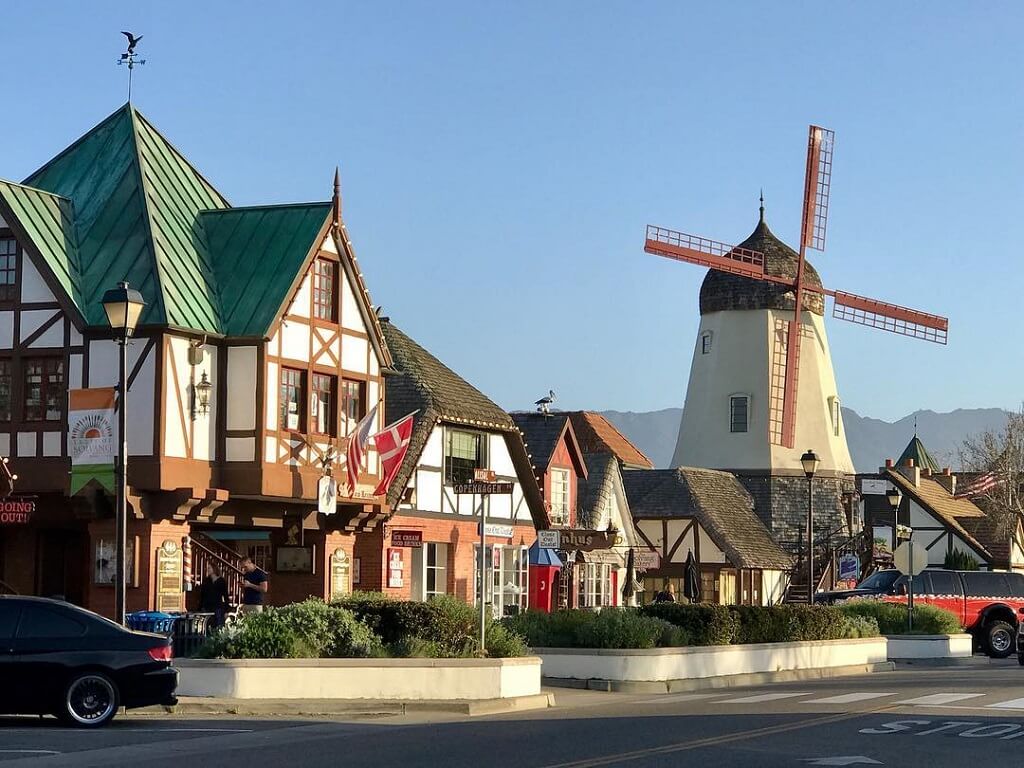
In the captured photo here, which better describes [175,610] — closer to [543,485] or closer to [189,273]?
[189,273]

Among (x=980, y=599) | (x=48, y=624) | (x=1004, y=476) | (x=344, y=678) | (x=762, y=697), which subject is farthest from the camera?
(x=1004, y=476)

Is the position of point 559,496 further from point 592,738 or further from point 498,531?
point 592,738

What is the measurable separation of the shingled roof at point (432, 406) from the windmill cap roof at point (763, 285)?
24.5m

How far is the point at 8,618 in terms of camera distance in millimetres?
18812

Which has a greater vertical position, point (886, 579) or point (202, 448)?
point (202, 448)

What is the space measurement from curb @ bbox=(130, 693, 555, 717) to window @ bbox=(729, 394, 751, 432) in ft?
151

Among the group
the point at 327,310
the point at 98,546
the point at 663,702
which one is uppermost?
the point at 327,310

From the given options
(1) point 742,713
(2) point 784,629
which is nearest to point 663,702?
(1) point 742,713

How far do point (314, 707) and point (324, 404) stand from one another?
47.3 feet

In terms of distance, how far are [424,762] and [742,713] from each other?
24.1 ft

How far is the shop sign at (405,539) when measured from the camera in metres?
38.6

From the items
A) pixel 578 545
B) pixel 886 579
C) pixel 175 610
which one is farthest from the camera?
pixel 578 545

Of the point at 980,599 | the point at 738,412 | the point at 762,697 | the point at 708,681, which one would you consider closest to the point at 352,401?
the point at 708,681

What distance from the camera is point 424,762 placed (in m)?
15.0
